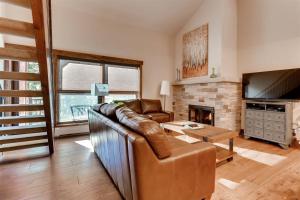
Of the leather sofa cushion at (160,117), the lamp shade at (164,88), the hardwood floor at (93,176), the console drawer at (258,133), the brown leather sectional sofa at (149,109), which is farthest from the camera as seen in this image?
the lamp shade at (164,88)

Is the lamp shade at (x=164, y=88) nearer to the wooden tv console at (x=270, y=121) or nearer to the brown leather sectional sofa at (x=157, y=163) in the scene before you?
the wooden tv console at (x=270, y=121)

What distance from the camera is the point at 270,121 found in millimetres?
3488

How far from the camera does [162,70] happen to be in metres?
5.64

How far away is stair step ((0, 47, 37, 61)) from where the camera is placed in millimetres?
1799

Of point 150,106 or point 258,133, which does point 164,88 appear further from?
point 258,133

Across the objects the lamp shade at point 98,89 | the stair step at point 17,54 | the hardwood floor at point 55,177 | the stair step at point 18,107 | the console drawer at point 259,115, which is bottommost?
the hardwood floor at point 55,177

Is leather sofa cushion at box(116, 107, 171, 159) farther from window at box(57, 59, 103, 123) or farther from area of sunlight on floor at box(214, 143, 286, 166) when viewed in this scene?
window at box(57, 59, 103, 123)

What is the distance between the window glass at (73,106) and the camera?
413cm

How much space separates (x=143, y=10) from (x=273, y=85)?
12.0 ft

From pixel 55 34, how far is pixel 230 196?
4501 millimetres

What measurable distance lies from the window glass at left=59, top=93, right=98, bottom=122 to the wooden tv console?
3.93 meters

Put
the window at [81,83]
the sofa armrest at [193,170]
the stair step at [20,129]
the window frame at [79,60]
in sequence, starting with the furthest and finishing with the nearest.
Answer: the window at [81,83]
the window frame at [79,60]
the stair step at [20,129]
the sofa armrest at [193,170]

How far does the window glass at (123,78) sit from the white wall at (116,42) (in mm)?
291

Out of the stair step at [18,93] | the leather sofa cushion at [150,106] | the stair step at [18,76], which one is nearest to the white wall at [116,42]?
the leather sofa cushion at [150,106]
